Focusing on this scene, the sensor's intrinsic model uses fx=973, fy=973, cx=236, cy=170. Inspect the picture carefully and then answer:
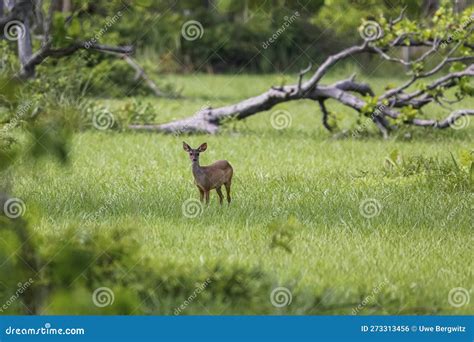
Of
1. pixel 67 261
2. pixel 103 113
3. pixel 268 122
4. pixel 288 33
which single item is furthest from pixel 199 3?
pixel 67 261

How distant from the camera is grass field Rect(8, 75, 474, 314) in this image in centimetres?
507

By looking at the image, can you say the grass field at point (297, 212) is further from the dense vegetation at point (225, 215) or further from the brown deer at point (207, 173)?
the brown deer at point (207, 173)

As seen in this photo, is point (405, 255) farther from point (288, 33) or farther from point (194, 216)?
point (288, 33)

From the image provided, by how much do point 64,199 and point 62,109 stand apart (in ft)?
16.6

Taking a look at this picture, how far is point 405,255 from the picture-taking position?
19.3ft

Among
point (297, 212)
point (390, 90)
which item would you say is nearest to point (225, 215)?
point (297, 212)

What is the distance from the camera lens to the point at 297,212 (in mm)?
7129

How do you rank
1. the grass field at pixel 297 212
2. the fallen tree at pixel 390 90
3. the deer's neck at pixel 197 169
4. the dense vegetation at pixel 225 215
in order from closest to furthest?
the dense vegetation at pixel 225 215, the grass field at pixel 297 212, the deer's neck at pixel 197 169, the fallen tree at pixel 390 90

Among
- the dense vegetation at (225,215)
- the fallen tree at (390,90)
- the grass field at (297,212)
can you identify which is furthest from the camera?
the fallen tree at (390,90)

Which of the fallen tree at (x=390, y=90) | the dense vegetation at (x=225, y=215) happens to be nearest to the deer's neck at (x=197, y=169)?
the dense vegetation at (x=225, y=215)

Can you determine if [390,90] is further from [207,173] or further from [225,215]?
[225,215]

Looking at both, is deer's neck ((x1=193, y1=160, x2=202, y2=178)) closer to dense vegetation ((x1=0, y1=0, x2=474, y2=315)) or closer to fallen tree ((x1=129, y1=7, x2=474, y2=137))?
dense vegetation ((x1=0, y1=0, x2=474, y2=315))

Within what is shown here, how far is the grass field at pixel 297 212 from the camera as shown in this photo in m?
5.07

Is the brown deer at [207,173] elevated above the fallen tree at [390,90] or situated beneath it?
situated beneath
